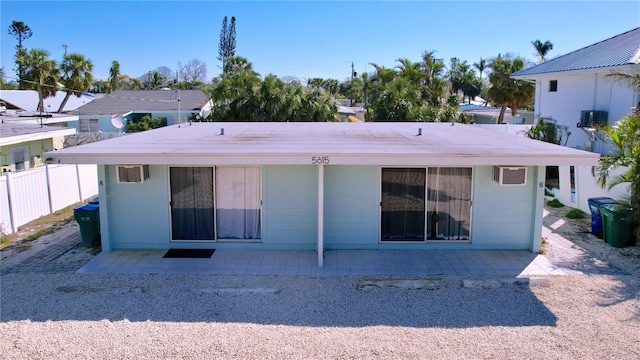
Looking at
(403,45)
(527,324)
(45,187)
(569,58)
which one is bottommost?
(527,324)

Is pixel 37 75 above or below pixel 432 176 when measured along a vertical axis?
above

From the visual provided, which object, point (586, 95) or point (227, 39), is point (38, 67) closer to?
point (586, 95)

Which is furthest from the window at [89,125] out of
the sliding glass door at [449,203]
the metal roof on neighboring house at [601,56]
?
the sliding glass door at [449,203]

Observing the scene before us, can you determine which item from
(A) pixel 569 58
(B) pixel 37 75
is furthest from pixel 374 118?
(B) pixel 37 75

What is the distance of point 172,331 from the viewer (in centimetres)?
618

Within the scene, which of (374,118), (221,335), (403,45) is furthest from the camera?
(403,45)

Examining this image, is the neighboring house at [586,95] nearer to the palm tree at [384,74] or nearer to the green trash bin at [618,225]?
the green trash bin at [618,225]

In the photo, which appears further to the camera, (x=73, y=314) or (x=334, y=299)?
(x=334, y=299)

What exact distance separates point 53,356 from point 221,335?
195 centimetres

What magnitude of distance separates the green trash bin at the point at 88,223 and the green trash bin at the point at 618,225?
10.8 meters

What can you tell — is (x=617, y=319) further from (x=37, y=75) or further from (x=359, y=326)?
(x=37, y=75)

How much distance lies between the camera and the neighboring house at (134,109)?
1248 inches

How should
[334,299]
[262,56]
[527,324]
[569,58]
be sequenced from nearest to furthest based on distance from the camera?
1. [527,324]
2. [334,299]
3. [569,58]
4. [262,56]

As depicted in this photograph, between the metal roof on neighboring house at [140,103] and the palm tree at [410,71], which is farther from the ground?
the palm tree at [410,71]
